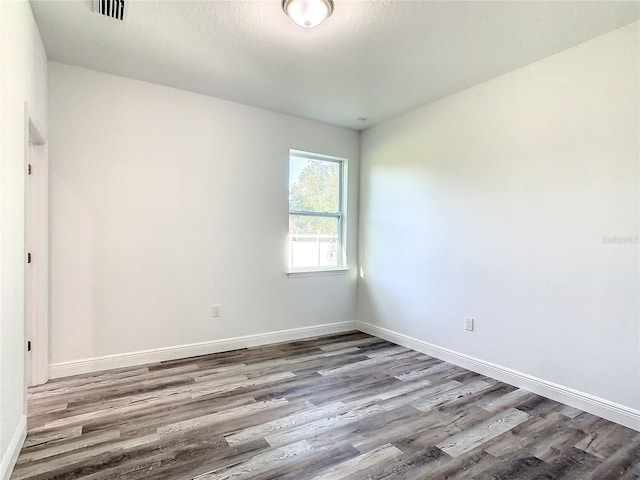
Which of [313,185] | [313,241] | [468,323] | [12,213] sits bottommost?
[468,323]

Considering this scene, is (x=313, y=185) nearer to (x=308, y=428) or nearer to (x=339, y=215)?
(x=339, y=215)

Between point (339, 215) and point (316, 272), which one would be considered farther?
point (339, 215)

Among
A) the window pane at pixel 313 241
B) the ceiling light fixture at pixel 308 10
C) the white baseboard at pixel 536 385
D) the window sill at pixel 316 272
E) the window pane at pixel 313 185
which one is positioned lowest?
the white baseboard at pixel 536 385

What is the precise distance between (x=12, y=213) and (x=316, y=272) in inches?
118

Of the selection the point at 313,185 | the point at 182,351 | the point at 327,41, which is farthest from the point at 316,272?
the point at 327,41

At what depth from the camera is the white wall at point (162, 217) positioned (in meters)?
3.02

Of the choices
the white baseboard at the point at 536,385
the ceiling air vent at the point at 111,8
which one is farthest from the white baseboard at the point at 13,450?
the white baseboard at the point at 536,385

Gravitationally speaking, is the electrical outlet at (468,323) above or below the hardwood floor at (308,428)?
above

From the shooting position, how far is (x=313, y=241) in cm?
444

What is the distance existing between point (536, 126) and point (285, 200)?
8.28ft

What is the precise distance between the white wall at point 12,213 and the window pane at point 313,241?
8.60 feet

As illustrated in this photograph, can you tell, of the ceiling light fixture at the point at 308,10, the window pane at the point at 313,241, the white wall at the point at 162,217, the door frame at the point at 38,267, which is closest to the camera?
the ceiling light fixture at the point at 308,10

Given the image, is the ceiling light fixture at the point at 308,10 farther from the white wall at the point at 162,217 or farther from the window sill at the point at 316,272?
the window sill at the point at 316,272

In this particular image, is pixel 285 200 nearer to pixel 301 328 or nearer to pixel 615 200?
pixel 301 328
